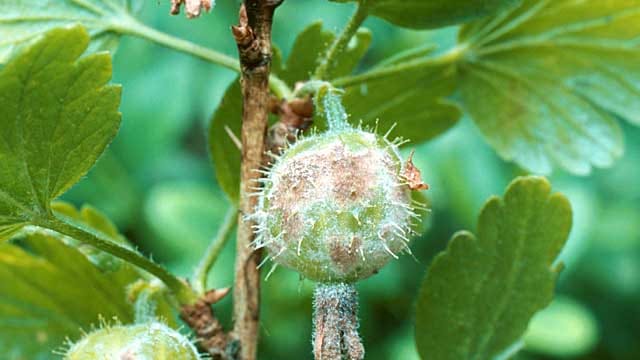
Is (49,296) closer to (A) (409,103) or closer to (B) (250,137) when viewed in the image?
(B) (250,137)

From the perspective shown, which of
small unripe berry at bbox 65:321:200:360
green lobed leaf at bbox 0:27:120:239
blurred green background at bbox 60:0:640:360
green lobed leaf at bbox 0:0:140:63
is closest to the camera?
green lobed leaf at bbox 0:27:120:239

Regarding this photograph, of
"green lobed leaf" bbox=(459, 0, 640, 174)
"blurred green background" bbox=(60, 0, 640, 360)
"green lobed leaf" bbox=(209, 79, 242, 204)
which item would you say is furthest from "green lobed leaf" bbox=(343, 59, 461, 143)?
"blurred green background" bbox=(60, 0, 640, 360)

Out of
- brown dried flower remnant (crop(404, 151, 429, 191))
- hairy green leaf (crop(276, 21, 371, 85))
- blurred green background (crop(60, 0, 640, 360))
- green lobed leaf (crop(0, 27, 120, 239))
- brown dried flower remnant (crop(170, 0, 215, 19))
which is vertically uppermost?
brown dried flower remnant (crop(170, 0, 215, 19))

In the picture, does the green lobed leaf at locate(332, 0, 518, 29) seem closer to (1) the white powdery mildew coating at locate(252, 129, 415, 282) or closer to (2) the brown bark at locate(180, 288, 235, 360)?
(1) the white powdery mildew coating at locate(252, 129, 415, 282)

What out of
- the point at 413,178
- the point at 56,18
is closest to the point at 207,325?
the point at 413,178

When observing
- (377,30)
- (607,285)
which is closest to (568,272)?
(607,285)

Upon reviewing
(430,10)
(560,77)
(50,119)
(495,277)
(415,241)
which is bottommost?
(415,241)
